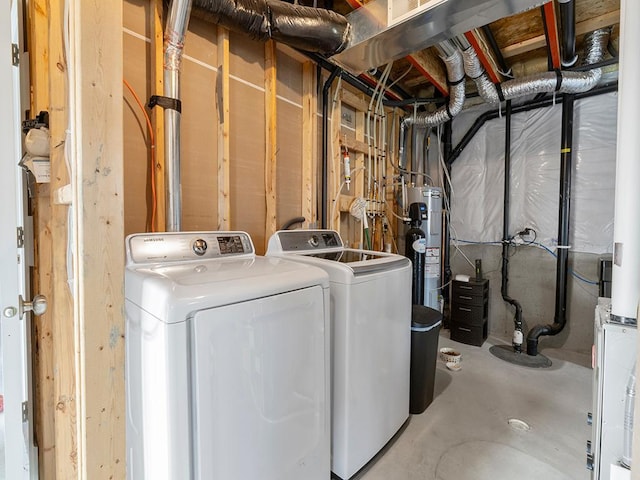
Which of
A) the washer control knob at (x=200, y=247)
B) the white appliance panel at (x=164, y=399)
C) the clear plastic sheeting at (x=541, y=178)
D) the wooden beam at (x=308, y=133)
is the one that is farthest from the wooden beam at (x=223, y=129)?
the clear plastic sheeting at (x=541, y=178)

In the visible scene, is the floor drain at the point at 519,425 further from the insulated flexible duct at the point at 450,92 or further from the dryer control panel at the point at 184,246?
the insulated flexible duct at the point at 450,92

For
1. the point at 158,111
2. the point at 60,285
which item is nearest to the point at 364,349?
the point at 60,285

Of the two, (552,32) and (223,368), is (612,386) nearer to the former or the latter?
(223,368)

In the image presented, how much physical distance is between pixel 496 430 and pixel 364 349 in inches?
47.8

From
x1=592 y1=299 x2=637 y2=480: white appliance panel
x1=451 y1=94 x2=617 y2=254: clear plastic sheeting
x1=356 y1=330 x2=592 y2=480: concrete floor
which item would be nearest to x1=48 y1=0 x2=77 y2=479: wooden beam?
x1=356 y1=330 x2=592 y2=480: concrete floor

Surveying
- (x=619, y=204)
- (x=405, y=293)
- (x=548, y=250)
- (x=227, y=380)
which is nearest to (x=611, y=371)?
(x=619, y=204)

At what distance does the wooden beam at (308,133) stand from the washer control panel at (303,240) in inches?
14.8

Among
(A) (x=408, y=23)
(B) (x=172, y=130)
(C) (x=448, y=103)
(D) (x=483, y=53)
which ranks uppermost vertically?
(D) (x=483, y=53)

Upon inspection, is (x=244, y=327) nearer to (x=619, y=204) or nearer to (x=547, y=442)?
(x=619, y=204)

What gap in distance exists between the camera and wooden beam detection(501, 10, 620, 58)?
2.32 metres

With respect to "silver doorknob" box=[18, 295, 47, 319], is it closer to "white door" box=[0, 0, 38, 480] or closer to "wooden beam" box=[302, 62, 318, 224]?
"white door" box=[0, 0, 38, 480]

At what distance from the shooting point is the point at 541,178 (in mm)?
3254

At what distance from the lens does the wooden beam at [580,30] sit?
7.62 feet

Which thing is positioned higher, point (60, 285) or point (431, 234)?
point (431, 234)
